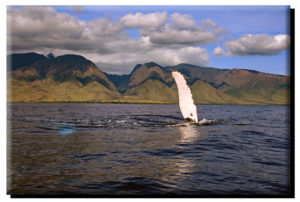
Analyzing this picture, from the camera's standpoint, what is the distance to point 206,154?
1249 cm

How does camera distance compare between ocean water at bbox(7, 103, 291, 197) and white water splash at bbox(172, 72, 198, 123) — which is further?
white water splash at bbox(172, 72, 198, 123)

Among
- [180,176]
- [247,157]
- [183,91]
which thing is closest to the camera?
[180,176]

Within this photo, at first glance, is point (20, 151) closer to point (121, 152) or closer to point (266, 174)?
point (121, 152)

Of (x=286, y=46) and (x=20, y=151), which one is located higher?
(x=286, y=46)

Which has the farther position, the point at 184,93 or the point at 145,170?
the point at 184,93

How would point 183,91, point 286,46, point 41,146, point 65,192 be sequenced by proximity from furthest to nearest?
point 183,91 → point 41,146 → point 286,46 → point 65,192

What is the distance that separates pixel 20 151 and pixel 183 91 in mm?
16409

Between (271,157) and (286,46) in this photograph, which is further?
(271,157)

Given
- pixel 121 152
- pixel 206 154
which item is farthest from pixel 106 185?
pixel 206 154

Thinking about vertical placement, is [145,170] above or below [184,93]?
below

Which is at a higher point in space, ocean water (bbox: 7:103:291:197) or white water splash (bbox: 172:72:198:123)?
white water splash (bbox: 172:72:198:123)

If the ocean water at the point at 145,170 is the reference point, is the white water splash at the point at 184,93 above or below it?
above

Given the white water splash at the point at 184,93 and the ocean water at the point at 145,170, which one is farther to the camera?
the white water splash at the point at 184,93

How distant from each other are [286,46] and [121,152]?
9002 mm
